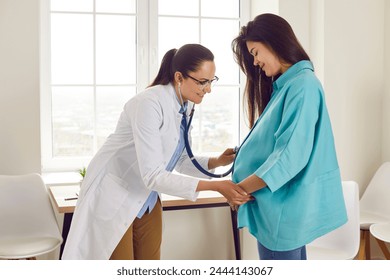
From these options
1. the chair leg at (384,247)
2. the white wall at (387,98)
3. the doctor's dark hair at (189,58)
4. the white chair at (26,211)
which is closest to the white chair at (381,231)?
the chair leg at (384,247)

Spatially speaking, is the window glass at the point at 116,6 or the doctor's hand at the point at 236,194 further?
the window glass at the point at 116,6

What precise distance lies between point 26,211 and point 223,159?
1175 mm

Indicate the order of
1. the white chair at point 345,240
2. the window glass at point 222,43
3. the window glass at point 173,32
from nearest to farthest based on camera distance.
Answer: the white chair at point 345,240 < the window glass at point 173,32 < the window glass at point 222,43

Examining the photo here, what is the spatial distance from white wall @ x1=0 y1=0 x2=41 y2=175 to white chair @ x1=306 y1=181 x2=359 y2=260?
1.53 metres

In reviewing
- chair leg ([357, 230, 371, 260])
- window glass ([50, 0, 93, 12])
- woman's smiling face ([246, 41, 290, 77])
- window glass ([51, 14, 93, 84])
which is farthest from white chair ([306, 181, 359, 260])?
window glass ([50, 0, 93, 12])

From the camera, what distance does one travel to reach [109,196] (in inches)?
70.6

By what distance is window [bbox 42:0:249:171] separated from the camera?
3.12m

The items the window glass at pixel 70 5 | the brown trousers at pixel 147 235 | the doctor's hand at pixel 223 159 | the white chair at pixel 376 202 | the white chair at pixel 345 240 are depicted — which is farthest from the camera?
the window glass at pixel 70 5

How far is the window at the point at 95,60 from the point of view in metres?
3.12

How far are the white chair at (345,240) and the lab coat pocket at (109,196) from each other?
3.20 ft

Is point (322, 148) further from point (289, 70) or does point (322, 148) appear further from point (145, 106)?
point (145, 106)

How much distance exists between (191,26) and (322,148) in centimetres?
197

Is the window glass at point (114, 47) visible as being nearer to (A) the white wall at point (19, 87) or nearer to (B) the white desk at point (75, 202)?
(A) the white wall at point (19, 87)
